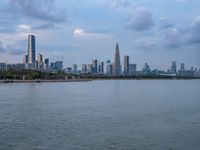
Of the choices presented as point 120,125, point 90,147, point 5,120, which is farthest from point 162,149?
point 5,120

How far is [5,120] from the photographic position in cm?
3353

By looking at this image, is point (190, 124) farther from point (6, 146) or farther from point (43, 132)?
point (6, 146)

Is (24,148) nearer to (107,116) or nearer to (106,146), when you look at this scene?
(106,146)

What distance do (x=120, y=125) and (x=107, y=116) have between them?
6.26 meters

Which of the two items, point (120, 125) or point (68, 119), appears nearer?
point (120, 125)

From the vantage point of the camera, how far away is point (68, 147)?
2241 cm

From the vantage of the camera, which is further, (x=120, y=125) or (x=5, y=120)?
(x=5, y=120)

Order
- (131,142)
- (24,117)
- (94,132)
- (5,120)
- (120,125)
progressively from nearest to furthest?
(131,142)
(94,132)
(120,125)
(5,120)
(24,117)

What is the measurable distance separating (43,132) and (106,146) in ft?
20.7

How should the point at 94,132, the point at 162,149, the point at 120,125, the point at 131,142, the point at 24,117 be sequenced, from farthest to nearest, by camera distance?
the point at 24,117, the point at 120,125, the point at 94,132, the point at 131,142, the point at 162,149

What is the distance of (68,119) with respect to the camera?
34.3 metres

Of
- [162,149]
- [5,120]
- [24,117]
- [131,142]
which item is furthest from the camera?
[24,117]

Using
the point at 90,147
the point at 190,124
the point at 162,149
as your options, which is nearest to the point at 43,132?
the point at 90,147

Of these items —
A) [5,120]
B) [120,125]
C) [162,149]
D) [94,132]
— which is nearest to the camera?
[162,149]
